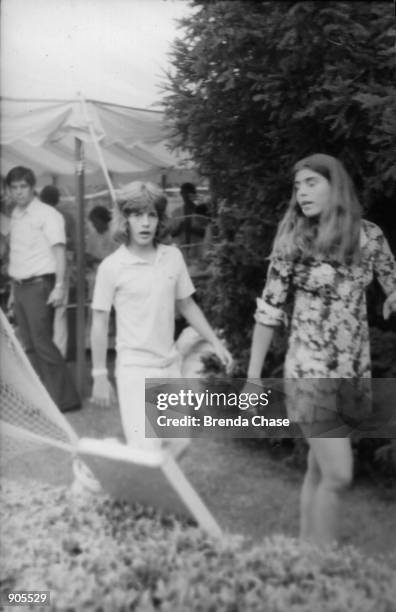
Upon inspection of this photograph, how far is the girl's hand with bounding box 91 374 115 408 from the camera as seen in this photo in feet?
8.24

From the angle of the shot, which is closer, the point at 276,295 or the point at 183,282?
the point at 276,295

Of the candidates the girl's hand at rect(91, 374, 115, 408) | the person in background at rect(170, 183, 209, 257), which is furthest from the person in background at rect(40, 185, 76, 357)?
the person in background at rect(170, 183, 209, 257)

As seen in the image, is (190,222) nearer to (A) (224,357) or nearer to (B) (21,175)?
(A) (224,357)

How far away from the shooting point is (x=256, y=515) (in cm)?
253

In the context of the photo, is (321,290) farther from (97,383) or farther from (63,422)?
(63,422)

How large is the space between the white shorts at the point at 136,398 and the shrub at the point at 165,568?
231 mm

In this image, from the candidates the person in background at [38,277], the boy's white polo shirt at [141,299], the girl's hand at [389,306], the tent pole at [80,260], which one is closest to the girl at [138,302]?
the boy's white polo shirt at [141,299]

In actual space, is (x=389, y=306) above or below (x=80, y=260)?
below

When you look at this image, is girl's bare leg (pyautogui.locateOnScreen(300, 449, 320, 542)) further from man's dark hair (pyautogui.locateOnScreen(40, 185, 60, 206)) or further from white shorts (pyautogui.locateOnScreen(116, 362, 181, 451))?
man's dark hair (pyautogui.locateOnScreen(40, 185, 60, 206))

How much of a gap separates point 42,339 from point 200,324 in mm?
634

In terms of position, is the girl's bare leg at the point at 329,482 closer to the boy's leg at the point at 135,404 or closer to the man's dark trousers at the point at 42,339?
the boy's leg at the point at 135,404

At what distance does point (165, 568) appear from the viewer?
2.19m

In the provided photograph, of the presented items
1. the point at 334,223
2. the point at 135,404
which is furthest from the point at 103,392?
the point at 334,223

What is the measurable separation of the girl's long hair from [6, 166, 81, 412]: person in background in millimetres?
908
